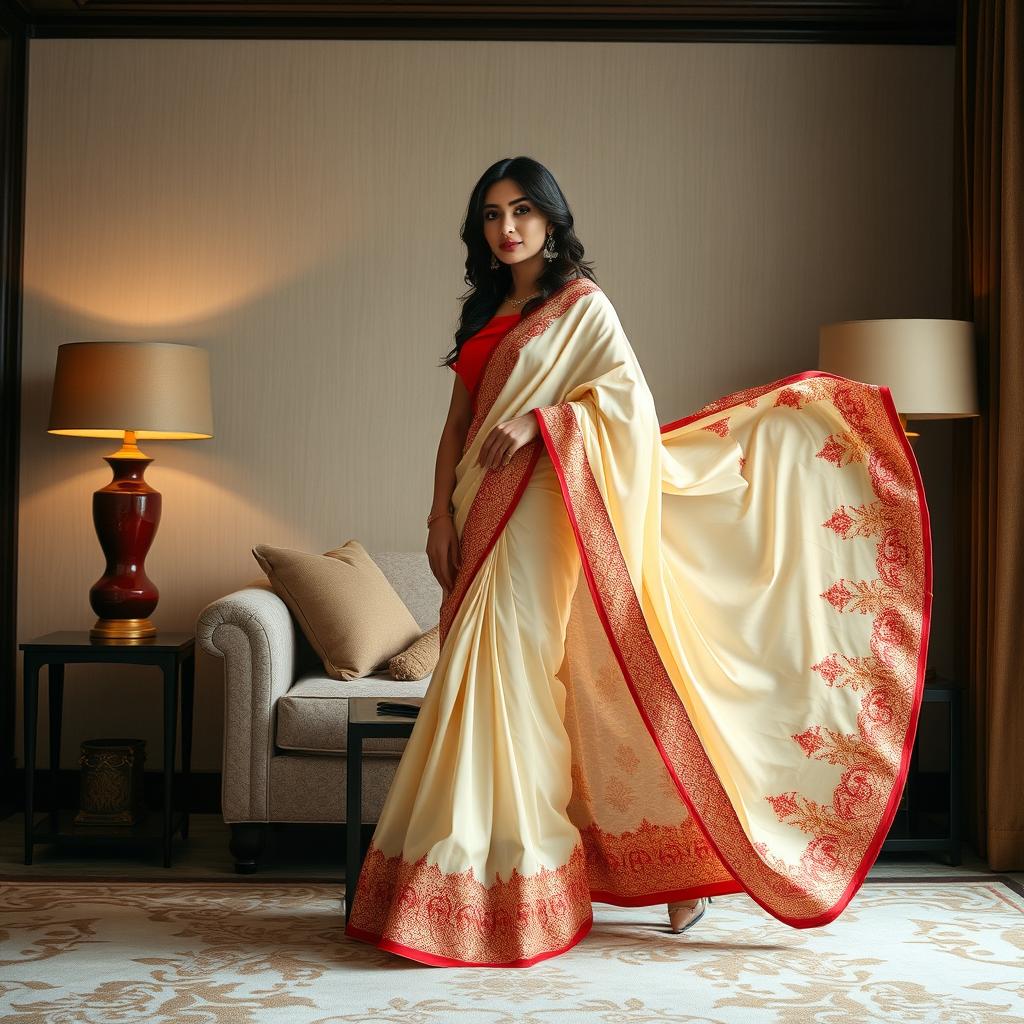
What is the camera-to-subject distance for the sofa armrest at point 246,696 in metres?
3.04

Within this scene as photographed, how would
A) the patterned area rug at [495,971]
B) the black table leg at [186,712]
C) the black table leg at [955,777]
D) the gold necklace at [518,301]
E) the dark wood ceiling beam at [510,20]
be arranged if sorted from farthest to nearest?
the dark wood ceiling beam at [510,20]
the black table leg at [186,712]
the black table leg at [955,777]
the gold necklace at [518,301]
the patterned area rug at [495,971]

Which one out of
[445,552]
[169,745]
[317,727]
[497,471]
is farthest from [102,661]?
[497,471]

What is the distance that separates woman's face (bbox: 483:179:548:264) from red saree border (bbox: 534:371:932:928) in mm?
378

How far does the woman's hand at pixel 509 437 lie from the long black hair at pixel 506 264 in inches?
11.7

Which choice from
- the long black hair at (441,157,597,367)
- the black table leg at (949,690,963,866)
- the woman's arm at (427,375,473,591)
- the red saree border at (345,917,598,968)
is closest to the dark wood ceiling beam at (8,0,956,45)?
the long black hair at (441,157,597,367)

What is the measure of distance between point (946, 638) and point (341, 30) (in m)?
2.87

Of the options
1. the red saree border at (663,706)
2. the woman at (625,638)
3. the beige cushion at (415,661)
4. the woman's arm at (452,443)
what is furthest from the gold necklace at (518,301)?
the beige cushion at (415,661)

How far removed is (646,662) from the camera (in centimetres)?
228

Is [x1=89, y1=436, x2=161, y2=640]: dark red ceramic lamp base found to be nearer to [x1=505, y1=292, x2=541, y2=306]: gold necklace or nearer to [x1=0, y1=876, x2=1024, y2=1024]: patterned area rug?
[x1=0, y1=876, x2=1024, y2=1024]: patterned area rug

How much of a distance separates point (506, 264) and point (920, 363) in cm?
133

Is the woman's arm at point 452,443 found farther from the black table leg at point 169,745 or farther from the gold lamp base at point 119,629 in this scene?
the gold lamp base at point 119,629

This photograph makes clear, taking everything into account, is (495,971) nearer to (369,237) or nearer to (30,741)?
(30,741)

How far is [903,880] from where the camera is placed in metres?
3.02

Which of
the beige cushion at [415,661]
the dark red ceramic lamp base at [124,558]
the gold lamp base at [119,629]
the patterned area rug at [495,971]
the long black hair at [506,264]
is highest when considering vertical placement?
Answer: the long black hair at [506,264]
